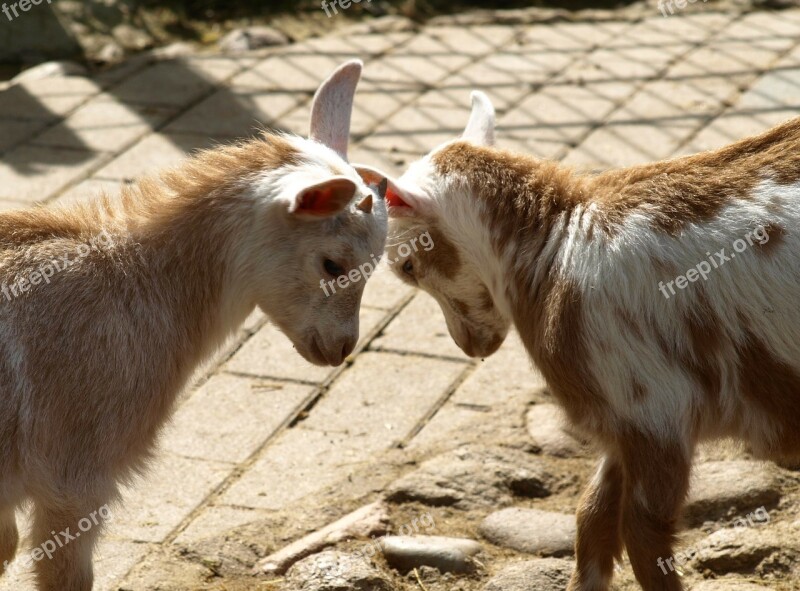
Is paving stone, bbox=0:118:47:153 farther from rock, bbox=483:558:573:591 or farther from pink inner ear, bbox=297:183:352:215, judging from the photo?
rock, bbox=483:558:573:591

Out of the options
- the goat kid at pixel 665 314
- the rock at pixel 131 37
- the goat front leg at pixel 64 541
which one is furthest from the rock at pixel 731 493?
the rock at pixel 131 37

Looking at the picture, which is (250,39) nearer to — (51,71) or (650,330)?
(51,71)

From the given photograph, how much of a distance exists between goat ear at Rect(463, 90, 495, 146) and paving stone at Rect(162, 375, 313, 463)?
1.70 metres

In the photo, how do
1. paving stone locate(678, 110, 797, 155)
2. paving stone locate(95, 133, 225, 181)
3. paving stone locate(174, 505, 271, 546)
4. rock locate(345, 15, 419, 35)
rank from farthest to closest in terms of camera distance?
rock locate(345, 15, 419, 35) → paving stone locate(678, 110, 797, 155) → paving stone locate(95, 133, 225, 181) → paving stone locate(174, 505, 271, 546)

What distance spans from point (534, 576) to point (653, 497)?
736 mm

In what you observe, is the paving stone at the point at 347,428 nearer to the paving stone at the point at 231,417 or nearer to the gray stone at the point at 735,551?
the paving stone at the point at 231,417

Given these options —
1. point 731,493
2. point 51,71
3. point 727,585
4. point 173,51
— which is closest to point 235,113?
point 173,51

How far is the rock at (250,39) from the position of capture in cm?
1001

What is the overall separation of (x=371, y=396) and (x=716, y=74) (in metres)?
4.72

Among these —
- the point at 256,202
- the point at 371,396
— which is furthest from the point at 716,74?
the point at 256,202

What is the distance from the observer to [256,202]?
419cm

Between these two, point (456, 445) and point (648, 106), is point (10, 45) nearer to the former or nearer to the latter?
point (648, 106)

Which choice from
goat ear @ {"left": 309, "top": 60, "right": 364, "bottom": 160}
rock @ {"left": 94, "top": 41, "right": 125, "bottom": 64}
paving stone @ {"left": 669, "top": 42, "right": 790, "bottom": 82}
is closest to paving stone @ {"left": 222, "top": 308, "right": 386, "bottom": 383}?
goat ear @ {"left": 309, "top": 60, "right": 364, "bottom": 160}

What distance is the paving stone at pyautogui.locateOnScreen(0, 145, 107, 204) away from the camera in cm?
741
